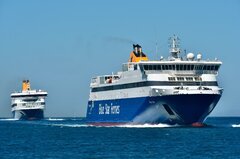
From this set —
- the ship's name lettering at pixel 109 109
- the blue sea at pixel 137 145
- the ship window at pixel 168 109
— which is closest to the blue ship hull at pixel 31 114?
the ship's name lettering at pixel 109 109

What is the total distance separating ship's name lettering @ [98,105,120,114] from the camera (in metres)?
108

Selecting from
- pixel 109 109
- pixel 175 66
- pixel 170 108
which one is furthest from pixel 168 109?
pixel 109 109

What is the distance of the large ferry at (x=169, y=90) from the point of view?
93438 millimetres

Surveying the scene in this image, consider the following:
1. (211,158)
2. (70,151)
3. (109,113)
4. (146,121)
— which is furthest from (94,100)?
(211,158)

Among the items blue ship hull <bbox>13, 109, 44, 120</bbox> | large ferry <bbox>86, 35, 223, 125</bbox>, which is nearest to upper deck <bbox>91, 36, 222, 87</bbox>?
large ferry <bbox>86, 35, 223, 125</bbox>

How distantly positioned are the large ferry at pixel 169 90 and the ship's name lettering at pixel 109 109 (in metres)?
0.61

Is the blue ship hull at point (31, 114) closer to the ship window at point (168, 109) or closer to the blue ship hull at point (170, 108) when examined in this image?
the blue ship hull at point (170, 108)

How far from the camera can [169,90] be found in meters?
93.9

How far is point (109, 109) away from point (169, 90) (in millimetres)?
20482

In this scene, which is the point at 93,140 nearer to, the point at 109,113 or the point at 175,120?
the point at 175,120

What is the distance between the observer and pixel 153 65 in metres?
97.4

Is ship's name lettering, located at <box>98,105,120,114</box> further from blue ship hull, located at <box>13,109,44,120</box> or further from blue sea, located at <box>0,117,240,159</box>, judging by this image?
blue ship hull, located at <box>13,109,44,120</box>

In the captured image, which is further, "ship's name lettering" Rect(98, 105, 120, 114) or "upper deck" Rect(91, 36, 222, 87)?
"ship's name lettering" Rect(98, 105, 120, 114)

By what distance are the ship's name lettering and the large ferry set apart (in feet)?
2.02
